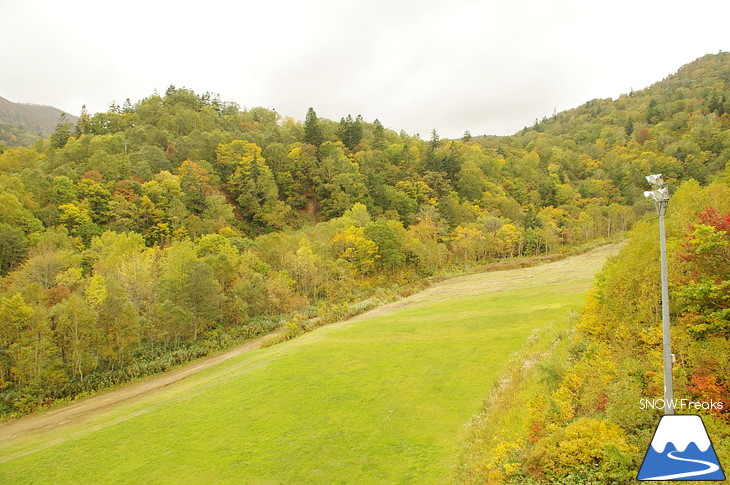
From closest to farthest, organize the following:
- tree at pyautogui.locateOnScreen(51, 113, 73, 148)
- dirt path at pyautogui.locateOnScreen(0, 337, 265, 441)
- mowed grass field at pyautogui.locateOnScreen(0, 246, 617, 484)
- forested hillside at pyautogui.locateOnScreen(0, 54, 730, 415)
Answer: mowed grass field at pyautogui.locateOnScreen(0, 246, 617, 484) < dirt path at pyautogui.locateOnScreen(0, 337, 265, 441) < forested hillside at pyautogui.locateOnScreen(0, 54, 730, 415) < tree at pyautogui.locateOnScreen(51, 113, 73, 148)

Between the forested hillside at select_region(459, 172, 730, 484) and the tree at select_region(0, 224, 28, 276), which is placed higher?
the tree at select_region(0, 224, 28, 276)

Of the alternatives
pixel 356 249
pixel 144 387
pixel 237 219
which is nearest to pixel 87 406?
pixel 144 387

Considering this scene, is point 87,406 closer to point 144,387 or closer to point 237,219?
point 144,387

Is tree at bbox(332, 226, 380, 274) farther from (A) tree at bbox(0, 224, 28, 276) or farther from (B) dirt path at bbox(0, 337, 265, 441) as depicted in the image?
(A) tree at bbox(0, 224, 28, 276)

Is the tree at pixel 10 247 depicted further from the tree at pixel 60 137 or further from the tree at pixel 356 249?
the tree at pixel 60 137

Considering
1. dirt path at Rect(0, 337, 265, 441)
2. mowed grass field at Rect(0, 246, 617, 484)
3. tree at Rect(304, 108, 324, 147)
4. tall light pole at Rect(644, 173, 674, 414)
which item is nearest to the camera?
tall light pole at Rect(644, 173, 674, 414)

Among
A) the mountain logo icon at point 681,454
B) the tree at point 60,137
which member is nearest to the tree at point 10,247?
the tree at point 60,137

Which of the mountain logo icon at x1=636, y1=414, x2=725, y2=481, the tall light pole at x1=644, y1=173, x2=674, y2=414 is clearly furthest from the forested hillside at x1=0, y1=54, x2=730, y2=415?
the mountain logo icon at x1=636, y1=414, x2=725, y2=481
